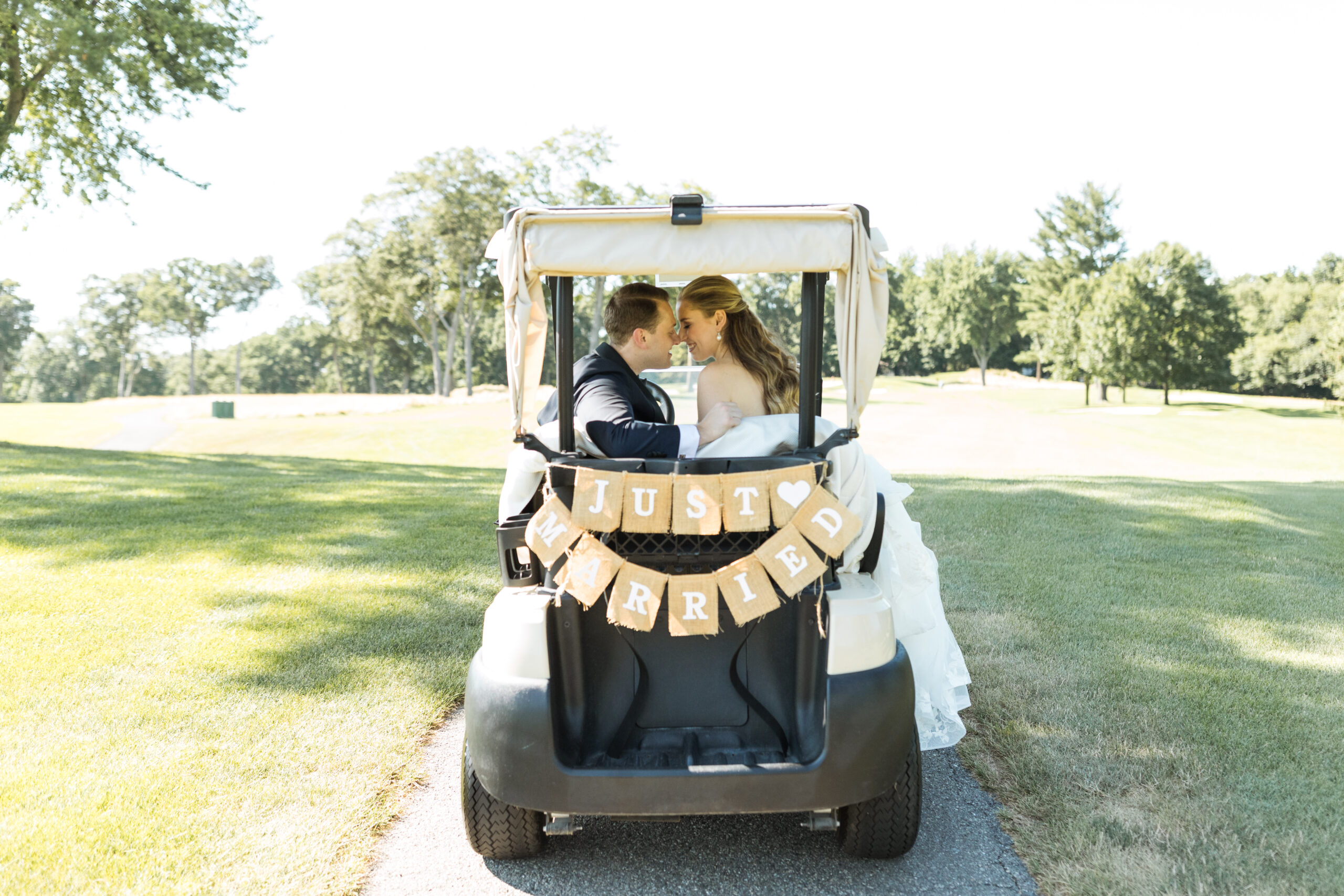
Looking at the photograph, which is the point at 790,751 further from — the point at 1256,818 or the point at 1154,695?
the point at 1154,695

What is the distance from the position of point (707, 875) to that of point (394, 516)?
5.50 metres

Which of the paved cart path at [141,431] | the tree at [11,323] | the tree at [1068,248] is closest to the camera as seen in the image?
the paved cart path at [141,431]

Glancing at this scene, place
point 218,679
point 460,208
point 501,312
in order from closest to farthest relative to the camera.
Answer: point 218,679 → point 460,208 → point 501,312

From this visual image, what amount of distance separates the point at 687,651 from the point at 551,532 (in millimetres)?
517

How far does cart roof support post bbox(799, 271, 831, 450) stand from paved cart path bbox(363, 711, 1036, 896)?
1143 millimetres

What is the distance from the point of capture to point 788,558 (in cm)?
229

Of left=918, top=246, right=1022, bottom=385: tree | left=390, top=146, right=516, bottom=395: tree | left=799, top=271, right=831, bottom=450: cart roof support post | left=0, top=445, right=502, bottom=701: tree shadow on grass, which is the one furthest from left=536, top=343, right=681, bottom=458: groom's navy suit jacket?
left=918, top=246, right=1022, bottom=385: tree

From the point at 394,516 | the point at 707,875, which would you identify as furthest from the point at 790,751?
the point at 394,516

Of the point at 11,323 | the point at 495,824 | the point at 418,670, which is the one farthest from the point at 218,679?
the point at 11,323

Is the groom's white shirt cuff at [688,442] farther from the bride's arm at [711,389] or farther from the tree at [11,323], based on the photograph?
the tree at [11,323]

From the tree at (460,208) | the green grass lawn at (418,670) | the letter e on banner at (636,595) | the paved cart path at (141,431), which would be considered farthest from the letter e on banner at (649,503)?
the tree at (460,208)

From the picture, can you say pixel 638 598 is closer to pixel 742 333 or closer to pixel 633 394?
pixel 633 394

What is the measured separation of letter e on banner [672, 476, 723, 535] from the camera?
2.24 m

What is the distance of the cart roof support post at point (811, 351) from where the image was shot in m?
2.42
